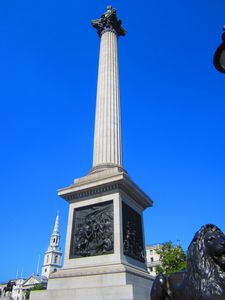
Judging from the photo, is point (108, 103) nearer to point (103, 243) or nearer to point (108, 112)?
point (108, 112)

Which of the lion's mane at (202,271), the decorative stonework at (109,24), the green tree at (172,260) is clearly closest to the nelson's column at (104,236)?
the lion's mane at (202,271)

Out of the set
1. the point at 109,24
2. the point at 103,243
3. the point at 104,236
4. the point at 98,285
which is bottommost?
the point at 98,285

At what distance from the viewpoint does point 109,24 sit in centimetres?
2206

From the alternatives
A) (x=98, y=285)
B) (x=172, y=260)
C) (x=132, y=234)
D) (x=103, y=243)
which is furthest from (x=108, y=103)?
(x=172, y=260)

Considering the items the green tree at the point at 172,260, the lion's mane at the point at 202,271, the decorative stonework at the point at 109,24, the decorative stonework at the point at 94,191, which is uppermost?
the decorative stonework at the point at 109,24

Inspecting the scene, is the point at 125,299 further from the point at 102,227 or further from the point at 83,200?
the point at 83,200

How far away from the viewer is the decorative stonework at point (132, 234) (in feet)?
40.1

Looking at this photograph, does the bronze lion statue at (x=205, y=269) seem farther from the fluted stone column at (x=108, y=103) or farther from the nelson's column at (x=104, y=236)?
the fluted stone column at (x=108, y=103)

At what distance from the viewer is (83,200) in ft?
44.7

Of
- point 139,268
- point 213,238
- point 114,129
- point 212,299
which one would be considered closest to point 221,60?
point 213,238

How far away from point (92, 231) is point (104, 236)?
76 cm

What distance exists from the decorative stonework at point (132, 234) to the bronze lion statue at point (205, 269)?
7.58m

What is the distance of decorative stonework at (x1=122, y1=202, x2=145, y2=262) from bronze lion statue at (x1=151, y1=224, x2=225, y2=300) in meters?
7.58

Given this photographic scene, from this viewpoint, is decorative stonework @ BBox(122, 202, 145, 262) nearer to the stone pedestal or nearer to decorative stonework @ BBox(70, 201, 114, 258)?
the stone pedestal
